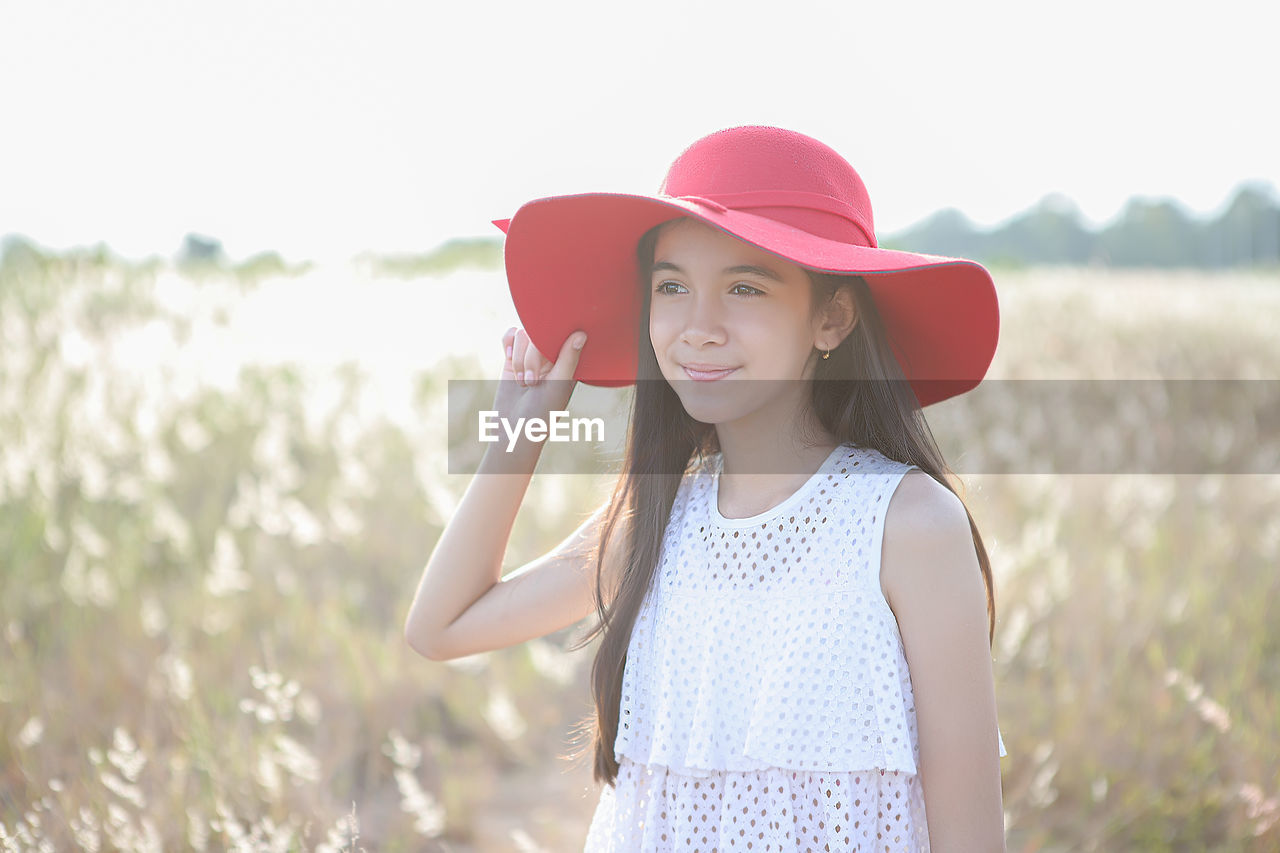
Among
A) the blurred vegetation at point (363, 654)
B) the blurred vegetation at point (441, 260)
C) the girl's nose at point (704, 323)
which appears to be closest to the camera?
the girl's nose at point (704, 323)

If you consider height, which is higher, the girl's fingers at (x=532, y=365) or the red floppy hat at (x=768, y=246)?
the red floppy hat at (x=768, y=246)

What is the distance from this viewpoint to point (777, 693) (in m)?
1.48

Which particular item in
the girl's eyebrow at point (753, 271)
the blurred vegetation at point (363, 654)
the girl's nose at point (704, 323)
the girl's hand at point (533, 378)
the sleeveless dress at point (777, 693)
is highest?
the girl's eyebrow at point (753, 271)

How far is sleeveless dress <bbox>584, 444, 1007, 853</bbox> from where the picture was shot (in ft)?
4.81

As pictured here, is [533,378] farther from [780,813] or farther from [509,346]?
[780,813]

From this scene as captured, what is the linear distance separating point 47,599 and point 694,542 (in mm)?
2893

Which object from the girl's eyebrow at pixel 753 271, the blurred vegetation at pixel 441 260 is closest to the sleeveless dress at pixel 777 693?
the girl's eyebrow at pixel 753 271

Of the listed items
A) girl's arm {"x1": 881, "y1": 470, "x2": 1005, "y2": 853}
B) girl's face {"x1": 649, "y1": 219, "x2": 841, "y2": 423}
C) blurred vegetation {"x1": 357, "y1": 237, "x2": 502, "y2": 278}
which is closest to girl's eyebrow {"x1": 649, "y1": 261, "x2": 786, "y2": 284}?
girl's face {"x1": 649, "y1": 219, "x2": 841, "y2": 423}

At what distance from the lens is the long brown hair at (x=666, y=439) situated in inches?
63.9

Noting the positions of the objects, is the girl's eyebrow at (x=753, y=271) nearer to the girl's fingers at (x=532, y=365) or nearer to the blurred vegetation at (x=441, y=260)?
the girl's fingers at (x=532, y=365)

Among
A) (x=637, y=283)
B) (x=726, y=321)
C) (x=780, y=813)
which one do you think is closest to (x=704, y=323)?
(x=726, y=321)

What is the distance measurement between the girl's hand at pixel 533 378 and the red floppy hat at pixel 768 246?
0.02 meters

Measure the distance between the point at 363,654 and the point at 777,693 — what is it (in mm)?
2263

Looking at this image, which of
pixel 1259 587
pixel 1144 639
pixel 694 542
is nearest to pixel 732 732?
pixel 694 542
